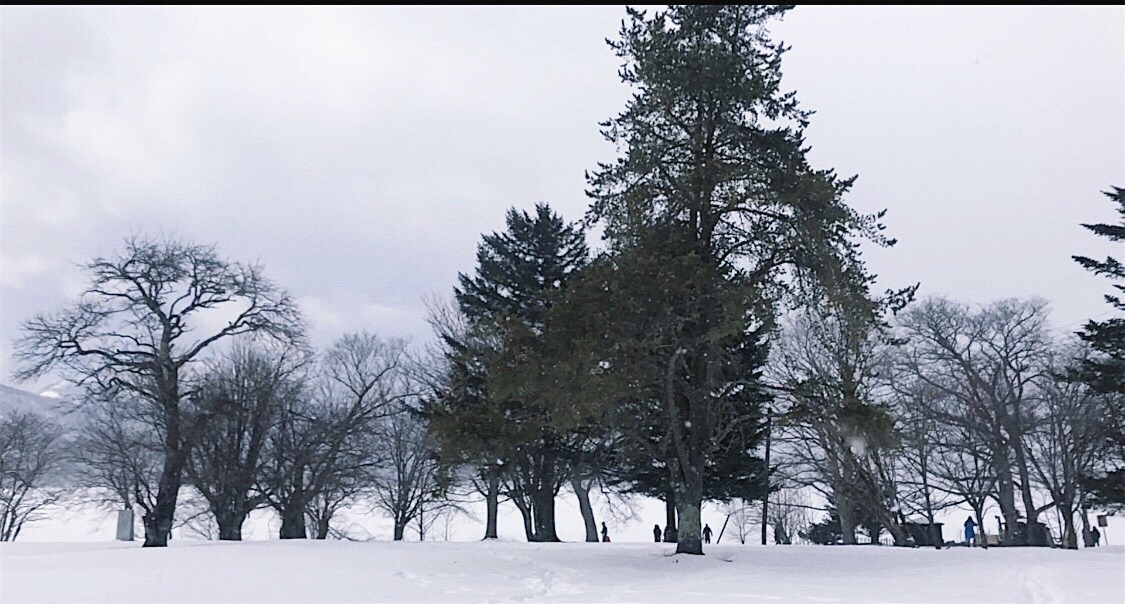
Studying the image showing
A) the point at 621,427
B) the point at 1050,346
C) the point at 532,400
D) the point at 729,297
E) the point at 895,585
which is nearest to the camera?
the point at 895,585

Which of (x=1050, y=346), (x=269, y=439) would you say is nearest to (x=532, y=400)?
(x=269, y=439)

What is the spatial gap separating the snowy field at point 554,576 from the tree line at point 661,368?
2209 millimetres

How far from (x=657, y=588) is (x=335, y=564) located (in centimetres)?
630

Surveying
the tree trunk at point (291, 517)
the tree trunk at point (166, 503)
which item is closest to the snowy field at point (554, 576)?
the tree trunk at point (166, 503)

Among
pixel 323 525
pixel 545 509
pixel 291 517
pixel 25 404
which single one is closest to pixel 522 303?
pixel 545 509

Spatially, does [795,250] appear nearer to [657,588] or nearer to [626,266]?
[626,266]

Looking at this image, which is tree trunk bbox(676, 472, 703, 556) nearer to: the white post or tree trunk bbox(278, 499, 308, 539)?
tree trunk bbox(278, 499, 308, 539)

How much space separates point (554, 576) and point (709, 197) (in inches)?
318

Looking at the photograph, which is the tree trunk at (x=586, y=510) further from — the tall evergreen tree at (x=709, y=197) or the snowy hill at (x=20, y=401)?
the snowy hill at (x=20, y=401)

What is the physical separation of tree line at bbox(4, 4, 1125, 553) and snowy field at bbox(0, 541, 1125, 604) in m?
2.21

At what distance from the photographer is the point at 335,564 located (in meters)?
15.8

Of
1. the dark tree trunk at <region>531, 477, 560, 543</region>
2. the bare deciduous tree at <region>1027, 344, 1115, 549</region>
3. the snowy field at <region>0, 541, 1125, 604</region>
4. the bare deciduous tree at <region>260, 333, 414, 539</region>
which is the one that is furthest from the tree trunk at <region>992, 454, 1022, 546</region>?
the bare deciduous tree at <region>260, 333, 414, 539</region>

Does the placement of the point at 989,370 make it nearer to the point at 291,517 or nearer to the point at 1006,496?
the point at 1006,496

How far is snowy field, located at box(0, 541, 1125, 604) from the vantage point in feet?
38.9
